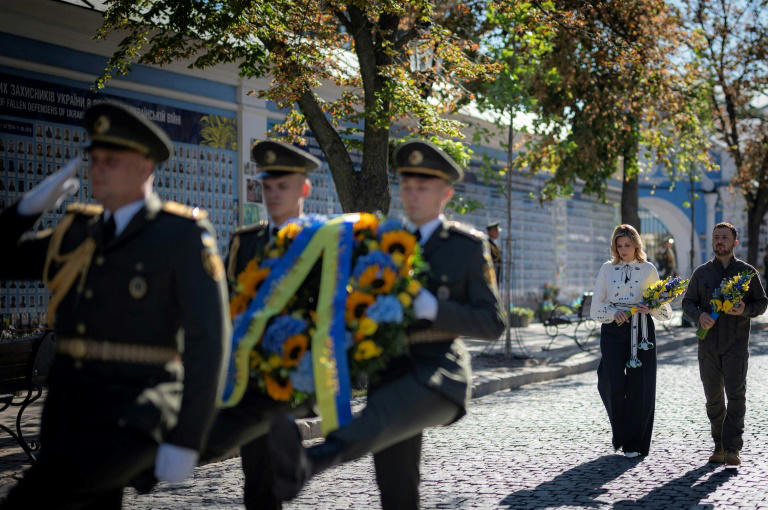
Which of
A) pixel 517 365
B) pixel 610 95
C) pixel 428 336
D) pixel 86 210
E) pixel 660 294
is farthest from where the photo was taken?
pixel 610 95

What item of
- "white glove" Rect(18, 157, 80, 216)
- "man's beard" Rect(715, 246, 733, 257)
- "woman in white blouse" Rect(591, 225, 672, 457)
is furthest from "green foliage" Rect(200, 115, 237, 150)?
"white glove" Rect(18, 157, 80, 216)

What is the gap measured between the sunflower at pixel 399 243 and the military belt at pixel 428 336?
12.9 inches

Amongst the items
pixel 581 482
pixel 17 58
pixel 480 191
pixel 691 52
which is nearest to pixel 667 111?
pixel 691 52

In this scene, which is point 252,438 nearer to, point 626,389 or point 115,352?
point 115,352

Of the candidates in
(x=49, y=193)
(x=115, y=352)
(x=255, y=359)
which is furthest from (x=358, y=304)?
(x=49, y=193)

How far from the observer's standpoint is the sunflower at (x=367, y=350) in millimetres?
4023

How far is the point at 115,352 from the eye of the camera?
3488mm

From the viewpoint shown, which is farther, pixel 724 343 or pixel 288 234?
pixel 724 343

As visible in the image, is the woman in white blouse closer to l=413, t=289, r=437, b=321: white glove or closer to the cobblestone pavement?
the cobblestone pavement

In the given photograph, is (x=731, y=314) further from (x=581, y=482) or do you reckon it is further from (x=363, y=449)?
(x=363, y=449)

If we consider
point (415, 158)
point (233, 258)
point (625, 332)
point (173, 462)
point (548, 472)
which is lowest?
point (548, 472)

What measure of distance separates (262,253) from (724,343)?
489cm

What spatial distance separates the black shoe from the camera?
3.52 m

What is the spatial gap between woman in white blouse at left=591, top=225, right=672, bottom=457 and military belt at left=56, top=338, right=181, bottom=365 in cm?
A: 576
